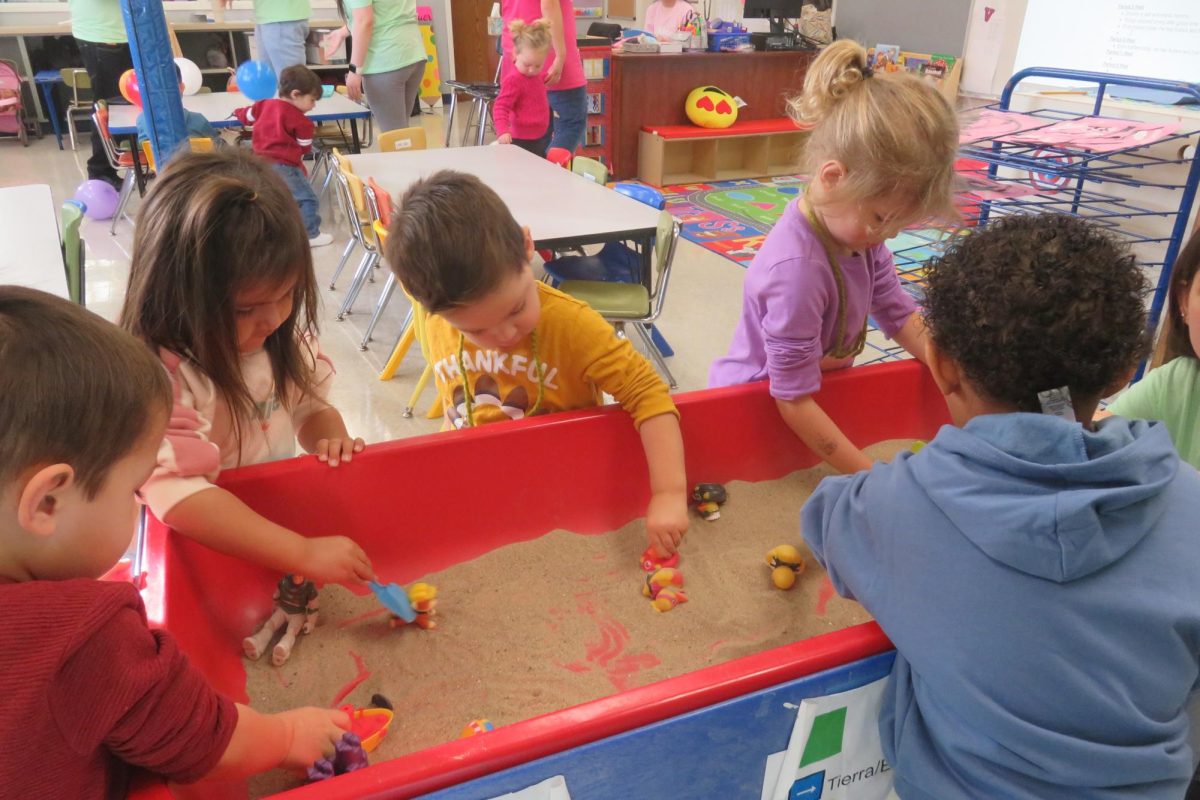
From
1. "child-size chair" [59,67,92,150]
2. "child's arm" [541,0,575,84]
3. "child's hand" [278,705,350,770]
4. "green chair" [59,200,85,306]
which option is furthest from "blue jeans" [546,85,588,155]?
"child-size chair" [59,67,92,150]

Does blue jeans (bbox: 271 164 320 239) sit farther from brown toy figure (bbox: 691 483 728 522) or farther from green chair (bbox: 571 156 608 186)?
brown toy figure (bbox: 691 483 728 522)

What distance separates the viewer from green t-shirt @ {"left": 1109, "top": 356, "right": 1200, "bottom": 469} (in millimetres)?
1186

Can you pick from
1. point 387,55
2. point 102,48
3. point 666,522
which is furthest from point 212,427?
point 102,48

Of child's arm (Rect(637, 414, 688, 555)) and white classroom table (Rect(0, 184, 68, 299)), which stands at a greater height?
white classroom table (Rect(0, 184, 68, 299))

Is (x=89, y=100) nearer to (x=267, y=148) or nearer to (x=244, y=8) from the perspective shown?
(x=244, y=8)

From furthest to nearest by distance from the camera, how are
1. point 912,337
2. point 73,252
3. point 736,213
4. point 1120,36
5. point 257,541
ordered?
point 736,213 < point 1120,36 < point 73,252 < point 912,337 < point 257,541

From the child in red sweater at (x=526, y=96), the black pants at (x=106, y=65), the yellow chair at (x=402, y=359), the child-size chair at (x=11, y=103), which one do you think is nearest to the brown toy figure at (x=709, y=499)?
the yellow chair at (x=402, y=359)

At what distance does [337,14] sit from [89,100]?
2281 millimetres

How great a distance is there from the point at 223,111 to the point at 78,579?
4263 millimetres

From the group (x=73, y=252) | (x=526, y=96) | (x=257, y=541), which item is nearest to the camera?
(x=257, y=541)

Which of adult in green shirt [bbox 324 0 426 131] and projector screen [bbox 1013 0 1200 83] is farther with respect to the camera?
adult in green shirt [bbox 324 0 426 131]

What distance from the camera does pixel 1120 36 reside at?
9.68 feet

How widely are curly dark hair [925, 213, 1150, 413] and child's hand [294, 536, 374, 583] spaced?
0.76 m

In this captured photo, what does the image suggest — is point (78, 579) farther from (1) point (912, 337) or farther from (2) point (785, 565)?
(1) point (912, 337)
